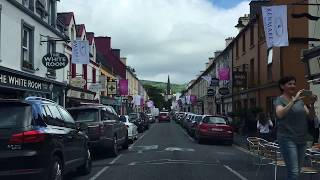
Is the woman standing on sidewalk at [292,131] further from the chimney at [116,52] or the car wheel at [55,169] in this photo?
the chimney at [116,52]

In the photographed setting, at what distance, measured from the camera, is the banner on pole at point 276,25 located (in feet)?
66.1

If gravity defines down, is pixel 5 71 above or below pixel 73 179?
above

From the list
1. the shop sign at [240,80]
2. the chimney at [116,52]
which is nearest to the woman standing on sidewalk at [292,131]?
the shop sign at [240,80]

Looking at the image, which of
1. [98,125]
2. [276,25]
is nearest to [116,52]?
[276,25]

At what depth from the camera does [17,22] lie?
23.6 metres

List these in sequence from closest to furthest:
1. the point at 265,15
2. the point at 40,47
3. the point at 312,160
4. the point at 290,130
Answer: the point at 290,130 → the point at 312,160 → the point at 265,15 → the point at 40,47

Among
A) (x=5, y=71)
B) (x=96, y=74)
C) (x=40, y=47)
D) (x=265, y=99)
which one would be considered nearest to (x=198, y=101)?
(x=96, y=74)

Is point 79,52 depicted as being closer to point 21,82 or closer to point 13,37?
point 21,82

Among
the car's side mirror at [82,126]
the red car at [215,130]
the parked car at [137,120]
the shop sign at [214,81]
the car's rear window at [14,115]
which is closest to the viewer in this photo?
the car's rear window at [14,115]

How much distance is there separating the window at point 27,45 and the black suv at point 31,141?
14391 mm

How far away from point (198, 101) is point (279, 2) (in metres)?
54.4

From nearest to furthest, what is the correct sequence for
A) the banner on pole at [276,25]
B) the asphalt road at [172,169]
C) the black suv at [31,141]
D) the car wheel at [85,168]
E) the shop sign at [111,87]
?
the black suv at [31,141] → the asphalt road at [172,169] → the car wheel at [85,168] → the banner on pole at [276,25] → the shop sign at [111,87]

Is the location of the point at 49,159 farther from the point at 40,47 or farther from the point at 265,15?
the point at 40,47

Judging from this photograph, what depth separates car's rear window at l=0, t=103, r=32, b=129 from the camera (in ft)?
30.7
